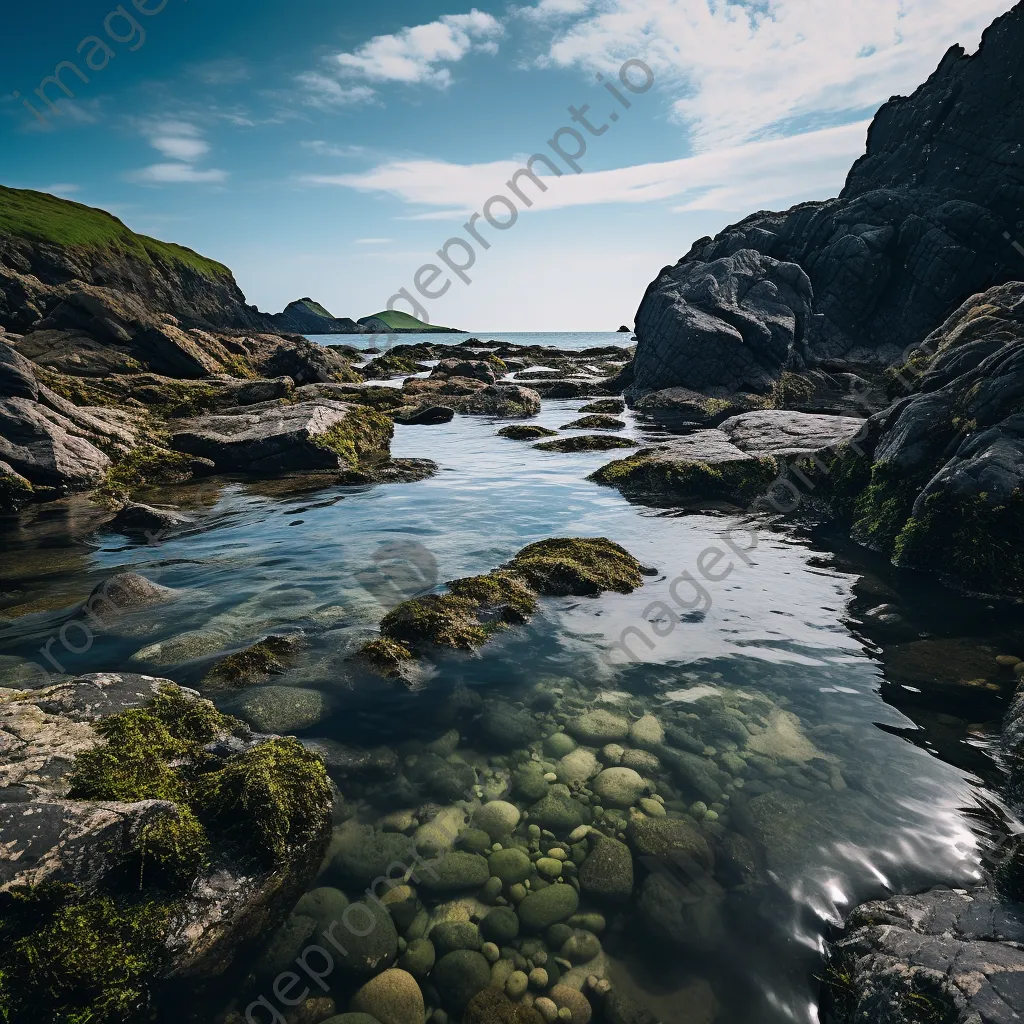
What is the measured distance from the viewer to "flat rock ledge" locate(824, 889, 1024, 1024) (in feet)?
11.0

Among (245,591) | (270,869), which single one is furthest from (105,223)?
(270,869)

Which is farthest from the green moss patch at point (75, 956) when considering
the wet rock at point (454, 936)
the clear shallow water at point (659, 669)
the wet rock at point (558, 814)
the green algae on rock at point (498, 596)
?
the green algae on rock at point (498, 596)

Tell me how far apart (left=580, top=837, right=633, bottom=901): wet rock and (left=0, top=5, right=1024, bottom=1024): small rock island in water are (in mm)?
26

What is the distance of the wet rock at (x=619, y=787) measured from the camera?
224 inches

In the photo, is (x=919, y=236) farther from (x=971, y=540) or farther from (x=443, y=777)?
(x=443, y=777)

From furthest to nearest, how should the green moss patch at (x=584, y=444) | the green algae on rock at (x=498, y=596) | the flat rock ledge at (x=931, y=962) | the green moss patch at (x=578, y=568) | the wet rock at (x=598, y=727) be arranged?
the green moss patch at (x=584, y=444), the green moss patch at (x=578, y=568), the green algae on rock at (x=498, y=596), the wet rock at (x=598, y=727), the flat rock ledge at (x=931, y=962)

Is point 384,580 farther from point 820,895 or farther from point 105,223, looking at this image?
point 105,223

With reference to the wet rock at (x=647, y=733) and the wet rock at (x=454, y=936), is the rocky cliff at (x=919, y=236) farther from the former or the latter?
the wet rock at (x=454, y=936)

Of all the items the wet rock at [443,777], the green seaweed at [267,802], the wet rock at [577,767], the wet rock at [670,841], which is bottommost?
the wet rock at [670,841]

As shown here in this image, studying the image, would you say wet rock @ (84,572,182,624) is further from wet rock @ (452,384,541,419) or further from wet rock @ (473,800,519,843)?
wet rock @ (452,384,541,419)

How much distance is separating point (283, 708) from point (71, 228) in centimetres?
11389

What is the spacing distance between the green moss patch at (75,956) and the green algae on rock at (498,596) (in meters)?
4.01

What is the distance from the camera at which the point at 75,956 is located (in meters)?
3.70

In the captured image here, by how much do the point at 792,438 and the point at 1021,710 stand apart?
574 inches
